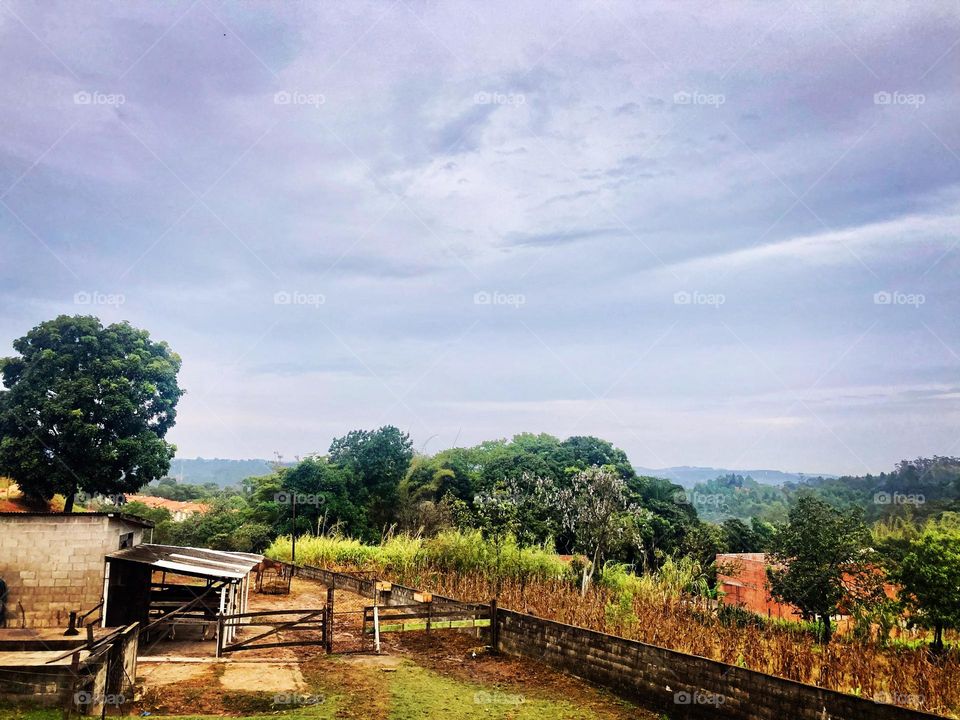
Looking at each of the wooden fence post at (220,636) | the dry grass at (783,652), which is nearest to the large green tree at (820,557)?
the dry grass at (783,652)

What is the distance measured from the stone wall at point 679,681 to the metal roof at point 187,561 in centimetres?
644

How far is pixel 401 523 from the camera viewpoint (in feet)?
133

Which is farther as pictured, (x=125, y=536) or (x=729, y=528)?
(x=729, y=528)

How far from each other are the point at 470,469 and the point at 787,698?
3921cm

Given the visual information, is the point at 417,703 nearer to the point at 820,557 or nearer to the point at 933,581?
the point at 820,557

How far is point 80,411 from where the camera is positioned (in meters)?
29.4

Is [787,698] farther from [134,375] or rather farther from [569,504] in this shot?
[134,375]

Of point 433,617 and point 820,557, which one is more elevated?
point 820,557

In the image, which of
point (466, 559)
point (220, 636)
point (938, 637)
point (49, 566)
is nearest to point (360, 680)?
point (220, 636)

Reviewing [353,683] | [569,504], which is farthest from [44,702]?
[569,504]
